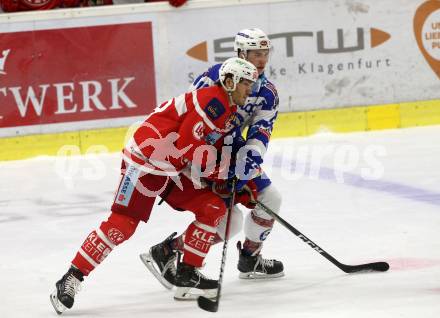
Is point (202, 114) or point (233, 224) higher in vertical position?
point (202, 114)

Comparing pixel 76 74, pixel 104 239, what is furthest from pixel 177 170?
pixel 76 74

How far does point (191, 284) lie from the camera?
436 centimetres

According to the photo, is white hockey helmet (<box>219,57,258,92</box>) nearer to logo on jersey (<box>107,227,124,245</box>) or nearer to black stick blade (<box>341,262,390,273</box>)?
logo on jersey (<box>107,227,124,245</box>)

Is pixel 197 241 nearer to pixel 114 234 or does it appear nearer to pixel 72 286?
pixel 114 234

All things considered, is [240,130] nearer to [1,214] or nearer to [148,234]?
[148,234]

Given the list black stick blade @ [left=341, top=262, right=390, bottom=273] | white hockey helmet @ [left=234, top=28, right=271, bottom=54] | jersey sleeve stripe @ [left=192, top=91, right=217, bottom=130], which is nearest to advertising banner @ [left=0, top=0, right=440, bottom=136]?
white hockey helmet @ [left=234, top=28, right=271, bottom=54]

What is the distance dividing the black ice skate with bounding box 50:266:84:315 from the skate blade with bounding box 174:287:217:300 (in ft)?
1.42

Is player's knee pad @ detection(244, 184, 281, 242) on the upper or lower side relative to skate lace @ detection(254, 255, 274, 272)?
upper

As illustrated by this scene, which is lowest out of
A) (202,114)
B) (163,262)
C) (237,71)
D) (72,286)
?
(163,262)

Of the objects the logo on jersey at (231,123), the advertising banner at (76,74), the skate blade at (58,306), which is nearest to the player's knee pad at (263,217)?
the logo on jersey at (231,123)

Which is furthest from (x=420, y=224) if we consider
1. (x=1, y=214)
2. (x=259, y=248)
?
(x=1, y=214)

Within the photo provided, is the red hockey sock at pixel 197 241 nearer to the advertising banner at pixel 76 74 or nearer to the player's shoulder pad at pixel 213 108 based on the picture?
the player's shoulder pad at pixel 213 108

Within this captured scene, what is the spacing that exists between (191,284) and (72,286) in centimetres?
51

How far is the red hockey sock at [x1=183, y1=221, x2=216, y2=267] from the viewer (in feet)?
14.1
